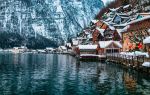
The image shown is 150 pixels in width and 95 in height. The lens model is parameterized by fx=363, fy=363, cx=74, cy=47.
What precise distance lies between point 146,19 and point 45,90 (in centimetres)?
5869

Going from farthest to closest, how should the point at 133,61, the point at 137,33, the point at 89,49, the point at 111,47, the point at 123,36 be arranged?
the point at 89,49, the point at 111,47, the point at 123,36, the point at 137,33, the point at 133,61

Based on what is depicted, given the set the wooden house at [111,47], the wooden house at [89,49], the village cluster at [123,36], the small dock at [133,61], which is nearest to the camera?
the small dock at [133,61]

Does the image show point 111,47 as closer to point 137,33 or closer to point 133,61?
point 137,33

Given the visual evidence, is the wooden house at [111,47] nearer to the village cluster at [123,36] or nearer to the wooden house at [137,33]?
the village cluster at [123,36]

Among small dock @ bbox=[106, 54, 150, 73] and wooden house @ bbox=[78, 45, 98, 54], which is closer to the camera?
small dock @ bbox=[106, 54, 150, 73]

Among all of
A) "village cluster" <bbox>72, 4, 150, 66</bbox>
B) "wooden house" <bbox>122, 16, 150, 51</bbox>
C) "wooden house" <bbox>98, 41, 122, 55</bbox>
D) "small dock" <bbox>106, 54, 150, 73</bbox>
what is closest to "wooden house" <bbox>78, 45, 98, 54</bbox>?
"village cluster" <bbox>72, 4, 150, 66</bbox>

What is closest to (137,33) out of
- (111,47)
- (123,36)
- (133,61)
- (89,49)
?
(123,36)

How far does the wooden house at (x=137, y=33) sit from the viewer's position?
291 ft

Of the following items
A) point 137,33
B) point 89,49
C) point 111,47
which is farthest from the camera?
point 89,49

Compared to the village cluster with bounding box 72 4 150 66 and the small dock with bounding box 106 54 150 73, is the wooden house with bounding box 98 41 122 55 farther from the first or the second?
the small dock with bounding box 106 54 150 73

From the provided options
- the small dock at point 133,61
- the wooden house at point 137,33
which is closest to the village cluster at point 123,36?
the wooden house at point 137,33

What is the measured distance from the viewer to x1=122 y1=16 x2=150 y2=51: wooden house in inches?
3487

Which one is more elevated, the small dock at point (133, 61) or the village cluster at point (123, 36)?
the village cluster at point (123, 36)

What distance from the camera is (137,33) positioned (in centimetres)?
9481
